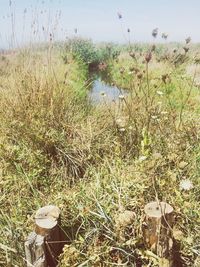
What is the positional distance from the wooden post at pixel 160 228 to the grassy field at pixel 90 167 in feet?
0.26

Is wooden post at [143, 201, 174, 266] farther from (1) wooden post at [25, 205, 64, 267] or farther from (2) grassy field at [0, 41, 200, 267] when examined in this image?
(1) wooden post at [25, 205, 64, 267]

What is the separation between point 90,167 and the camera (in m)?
3.43

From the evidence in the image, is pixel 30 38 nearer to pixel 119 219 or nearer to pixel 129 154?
pixel 129 154

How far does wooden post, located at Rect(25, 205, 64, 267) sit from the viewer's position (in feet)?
7.36

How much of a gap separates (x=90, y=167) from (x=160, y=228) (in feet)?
4.27

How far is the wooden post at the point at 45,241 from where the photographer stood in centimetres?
224

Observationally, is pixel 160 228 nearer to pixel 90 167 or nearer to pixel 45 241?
pixel 45 241

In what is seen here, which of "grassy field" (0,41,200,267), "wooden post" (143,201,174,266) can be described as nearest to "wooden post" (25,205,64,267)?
"grassy field" (0,41,200,267)

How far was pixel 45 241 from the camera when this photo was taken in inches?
89.9

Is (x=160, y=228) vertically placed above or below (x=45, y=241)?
above

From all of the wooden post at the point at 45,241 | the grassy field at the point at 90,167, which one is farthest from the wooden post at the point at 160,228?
the wooden post at the point at 45,241

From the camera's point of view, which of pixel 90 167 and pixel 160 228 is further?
pixel 90 167

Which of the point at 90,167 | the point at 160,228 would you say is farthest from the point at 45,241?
the point at 90,167

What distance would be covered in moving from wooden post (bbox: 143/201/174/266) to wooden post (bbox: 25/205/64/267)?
0.60m
